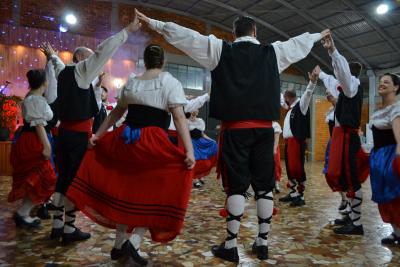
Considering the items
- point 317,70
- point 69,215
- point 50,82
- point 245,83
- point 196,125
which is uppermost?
point 317,70

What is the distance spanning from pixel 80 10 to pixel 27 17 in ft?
5.44

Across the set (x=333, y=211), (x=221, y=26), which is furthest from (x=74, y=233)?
(x=221, y=26)

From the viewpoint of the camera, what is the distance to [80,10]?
11062mm

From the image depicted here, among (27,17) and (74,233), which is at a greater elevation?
(27,17)

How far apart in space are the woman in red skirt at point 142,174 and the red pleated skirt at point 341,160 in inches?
67.4

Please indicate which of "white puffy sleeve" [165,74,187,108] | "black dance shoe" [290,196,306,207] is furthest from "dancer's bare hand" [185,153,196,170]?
"black dance shoe" [290,196,306,207]

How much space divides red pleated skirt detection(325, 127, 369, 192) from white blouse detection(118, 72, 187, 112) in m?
1.79

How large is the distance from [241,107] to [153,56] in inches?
26.6

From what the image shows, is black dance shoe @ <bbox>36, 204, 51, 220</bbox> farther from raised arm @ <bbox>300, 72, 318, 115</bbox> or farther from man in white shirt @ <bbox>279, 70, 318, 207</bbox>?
raised arm @ <bbox>300, 72, 318, 115</bbox>

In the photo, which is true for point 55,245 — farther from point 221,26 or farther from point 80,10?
point 221,26

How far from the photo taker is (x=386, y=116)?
2633 millimetres

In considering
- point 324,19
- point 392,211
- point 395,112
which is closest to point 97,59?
point 395,112

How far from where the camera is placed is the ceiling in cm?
1081

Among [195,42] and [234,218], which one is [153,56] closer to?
[195,42]
